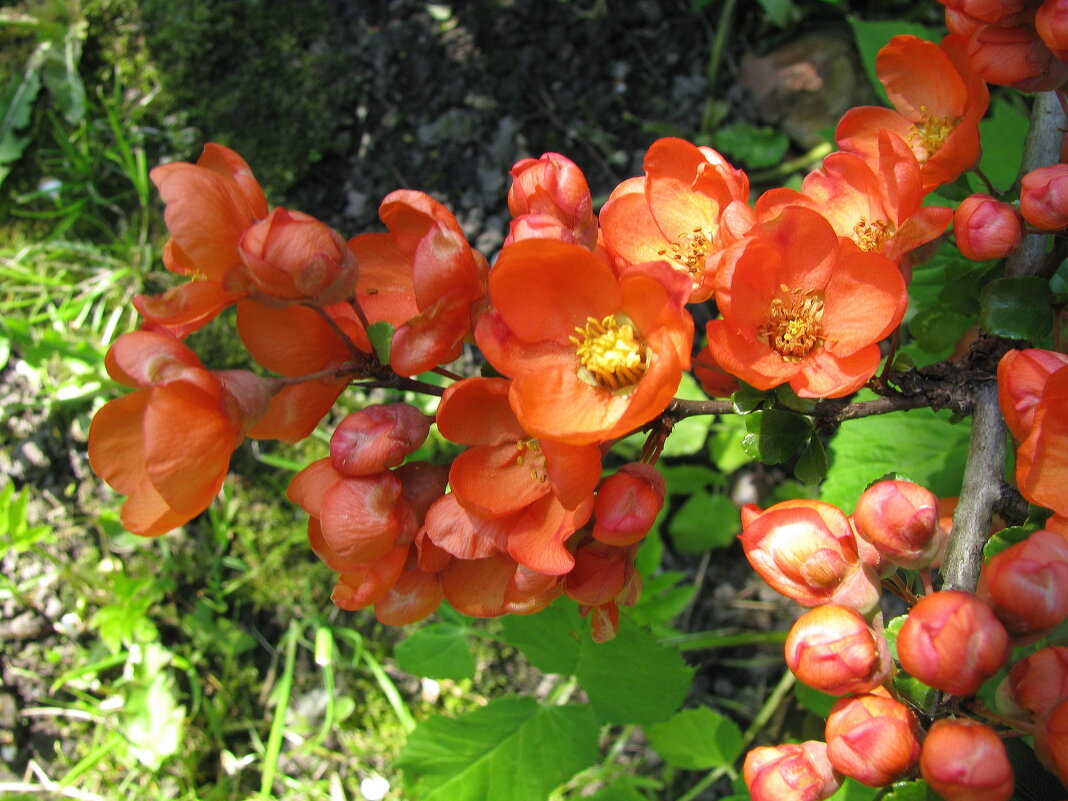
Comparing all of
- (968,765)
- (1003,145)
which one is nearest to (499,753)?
(968,765)

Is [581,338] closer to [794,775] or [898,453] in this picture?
[794,775]

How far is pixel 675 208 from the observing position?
121cm

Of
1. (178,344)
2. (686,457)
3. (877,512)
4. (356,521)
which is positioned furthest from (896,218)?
(686,457)

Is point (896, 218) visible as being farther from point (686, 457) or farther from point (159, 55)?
point (159, 55)

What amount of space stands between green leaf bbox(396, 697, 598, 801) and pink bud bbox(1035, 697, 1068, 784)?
0.96 metres

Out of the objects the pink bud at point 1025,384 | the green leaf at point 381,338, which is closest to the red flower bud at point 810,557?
the pink bud at point 1025,384

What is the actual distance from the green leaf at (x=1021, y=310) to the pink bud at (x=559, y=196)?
578 millimetres

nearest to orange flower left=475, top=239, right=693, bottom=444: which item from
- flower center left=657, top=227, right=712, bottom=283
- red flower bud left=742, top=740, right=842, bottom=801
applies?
flower center left=657, top=227, right=712, bottom=283

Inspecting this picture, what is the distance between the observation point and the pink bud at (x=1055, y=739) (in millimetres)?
834

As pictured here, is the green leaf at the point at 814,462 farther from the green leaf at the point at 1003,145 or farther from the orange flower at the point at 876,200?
the green leaf at the point at 1003,145

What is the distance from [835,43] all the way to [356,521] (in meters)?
2.58

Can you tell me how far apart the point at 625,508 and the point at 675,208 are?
Answer: 48 centimetres

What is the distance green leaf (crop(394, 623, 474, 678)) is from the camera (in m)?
1.78

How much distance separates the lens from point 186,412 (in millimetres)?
919
